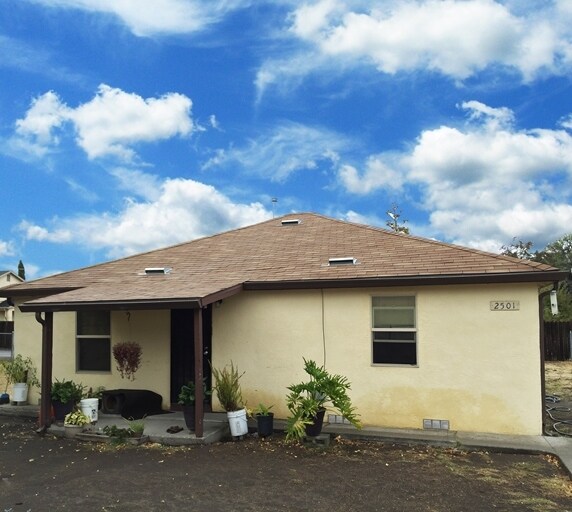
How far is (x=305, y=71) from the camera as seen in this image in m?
12.9

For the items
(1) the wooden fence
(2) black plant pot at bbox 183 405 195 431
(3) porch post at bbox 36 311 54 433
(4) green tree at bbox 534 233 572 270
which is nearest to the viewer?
(2) black plant pot at bbox 183 405 195 431

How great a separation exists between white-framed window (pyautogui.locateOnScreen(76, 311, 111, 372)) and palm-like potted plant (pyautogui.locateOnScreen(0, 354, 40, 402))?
1277 mm

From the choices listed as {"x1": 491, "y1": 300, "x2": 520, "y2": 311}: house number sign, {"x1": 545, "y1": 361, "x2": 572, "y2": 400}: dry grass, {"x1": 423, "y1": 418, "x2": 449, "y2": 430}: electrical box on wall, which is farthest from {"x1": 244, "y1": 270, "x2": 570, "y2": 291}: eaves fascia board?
{"x1": 545, "y1": 361, "x2": 572, "y2": 400}: dry grass

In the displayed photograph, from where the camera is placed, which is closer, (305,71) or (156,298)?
(156,298)

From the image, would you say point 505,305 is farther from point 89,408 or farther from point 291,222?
point 89,408

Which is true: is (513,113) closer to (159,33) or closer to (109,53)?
(159,33)

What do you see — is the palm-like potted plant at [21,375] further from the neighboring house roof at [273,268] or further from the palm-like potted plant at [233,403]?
the palm-like potted plant at [233,403]

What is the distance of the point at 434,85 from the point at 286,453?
29.4ft

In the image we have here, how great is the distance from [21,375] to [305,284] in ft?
22.9

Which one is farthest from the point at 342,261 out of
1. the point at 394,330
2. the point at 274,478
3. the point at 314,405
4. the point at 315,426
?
the point at 274,478

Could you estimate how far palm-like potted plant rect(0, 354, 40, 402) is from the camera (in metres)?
11.2

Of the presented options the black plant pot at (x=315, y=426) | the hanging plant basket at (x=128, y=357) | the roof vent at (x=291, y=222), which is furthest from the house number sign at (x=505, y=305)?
the hanging plant basket at (x=128, y=357)

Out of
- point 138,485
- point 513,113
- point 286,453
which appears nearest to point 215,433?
point 286,453

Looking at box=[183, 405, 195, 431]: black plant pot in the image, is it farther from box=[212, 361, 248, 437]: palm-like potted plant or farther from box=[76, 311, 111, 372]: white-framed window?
box=[76, 311, 111, 372]: white-framed window
